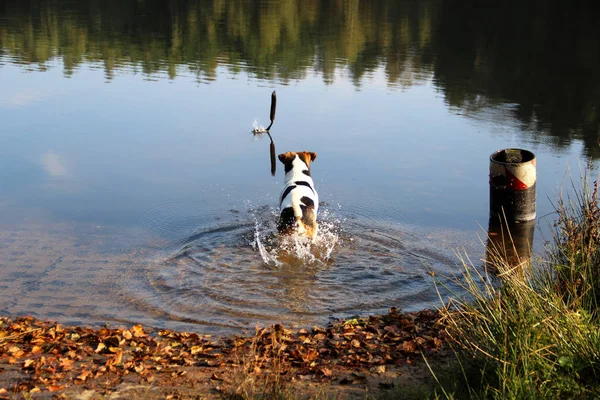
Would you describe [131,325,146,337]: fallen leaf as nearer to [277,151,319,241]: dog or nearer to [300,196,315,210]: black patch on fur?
A: [277,151,319,241]: dog

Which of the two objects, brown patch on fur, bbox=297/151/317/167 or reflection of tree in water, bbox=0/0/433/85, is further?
reflection of tree in water, bbox=0/0/433/85

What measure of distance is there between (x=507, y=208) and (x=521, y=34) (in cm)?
2879

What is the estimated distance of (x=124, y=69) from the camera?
30375 millimetres

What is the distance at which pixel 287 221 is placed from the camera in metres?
11.4

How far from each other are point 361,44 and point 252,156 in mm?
21948

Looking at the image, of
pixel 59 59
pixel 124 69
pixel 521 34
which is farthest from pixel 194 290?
pixel 521 34

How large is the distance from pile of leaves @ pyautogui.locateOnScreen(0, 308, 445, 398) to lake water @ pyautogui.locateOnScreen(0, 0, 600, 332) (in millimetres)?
699

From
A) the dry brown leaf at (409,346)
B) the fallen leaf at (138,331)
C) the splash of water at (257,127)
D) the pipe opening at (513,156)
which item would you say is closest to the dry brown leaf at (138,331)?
the fallen leaf at (138,331)

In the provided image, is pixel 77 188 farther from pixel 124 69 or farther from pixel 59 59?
pixel 59 59

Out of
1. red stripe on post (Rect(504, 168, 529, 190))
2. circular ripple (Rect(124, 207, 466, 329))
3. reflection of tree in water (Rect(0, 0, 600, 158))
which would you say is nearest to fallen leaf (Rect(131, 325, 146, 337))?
circular ripple (Rect(124, 207, 466, 329))

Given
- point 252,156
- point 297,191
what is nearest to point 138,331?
point 297,191

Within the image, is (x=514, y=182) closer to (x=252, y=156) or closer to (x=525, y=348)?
(x=525, y=348)

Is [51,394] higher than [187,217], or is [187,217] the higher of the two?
[51,394]

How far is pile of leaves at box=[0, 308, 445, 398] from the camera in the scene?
22.9 ft
